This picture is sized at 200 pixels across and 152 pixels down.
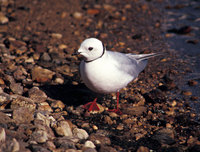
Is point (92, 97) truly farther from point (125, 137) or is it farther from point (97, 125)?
point (125, 137)

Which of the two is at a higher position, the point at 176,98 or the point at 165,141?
the point at 176,98

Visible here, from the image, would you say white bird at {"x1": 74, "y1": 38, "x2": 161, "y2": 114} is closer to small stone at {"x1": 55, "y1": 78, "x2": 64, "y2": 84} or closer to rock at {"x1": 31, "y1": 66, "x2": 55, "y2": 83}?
small stone at {"x1": 55, "y1": 78, "x2": 64, "y2": 84}

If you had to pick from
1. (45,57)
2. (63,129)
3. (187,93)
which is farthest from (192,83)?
(45,57)

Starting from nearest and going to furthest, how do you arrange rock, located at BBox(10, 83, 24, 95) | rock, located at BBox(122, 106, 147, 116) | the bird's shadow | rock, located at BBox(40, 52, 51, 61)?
1. rock, located at BBox(122, 106, 147, 116)
2. rock, located at BBox(10, 83, 24, 95)
3. the bird's shadow
4. rock, located at BBox(40, 52, 51, 61)

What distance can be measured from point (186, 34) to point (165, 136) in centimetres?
416

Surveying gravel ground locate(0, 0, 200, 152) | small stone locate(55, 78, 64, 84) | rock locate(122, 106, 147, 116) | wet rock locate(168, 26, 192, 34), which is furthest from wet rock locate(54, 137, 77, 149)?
wet rock locate(168, 26, 192, 34)

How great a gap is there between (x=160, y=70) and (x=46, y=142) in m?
3.58

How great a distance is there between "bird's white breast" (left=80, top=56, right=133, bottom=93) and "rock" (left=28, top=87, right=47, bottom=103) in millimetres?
940

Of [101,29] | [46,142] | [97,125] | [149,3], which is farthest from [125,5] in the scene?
[46,142]

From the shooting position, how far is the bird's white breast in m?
4.80

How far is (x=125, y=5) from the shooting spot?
931cm

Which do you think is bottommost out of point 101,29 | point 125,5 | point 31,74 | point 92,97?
point 92,97

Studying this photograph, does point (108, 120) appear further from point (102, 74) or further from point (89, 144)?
point (89, 144)

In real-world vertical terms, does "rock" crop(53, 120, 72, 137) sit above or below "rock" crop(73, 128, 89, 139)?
above
